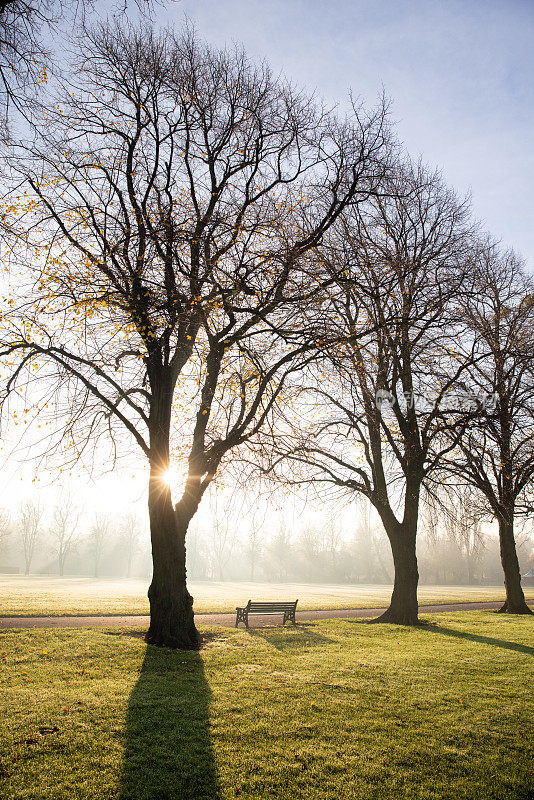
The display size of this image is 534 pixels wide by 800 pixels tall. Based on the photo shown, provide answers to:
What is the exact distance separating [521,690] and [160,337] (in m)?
9.74

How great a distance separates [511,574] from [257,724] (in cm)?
2082

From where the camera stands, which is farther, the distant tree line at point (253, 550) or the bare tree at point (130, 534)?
the bare tree at point (130, 534)

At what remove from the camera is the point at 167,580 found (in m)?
10.2

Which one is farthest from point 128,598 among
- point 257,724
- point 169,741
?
point 169,741

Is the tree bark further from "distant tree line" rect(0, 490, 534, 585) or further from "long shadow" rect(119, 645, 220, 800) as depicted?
"distant tree line" rect(0, 490, 534, 585)

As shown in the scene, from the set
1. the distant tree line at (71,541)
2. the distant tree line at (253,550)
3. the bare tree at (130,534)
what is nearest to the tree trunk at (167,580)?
the distant tree line at (253,550)

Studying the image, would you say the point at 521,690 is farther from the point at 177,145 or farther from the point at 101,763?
the point at 177,145

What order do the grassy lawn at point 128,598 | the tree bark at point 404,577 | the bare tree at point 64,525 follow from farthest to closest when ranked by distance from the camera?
the bare tree at point 64,525, the grassy lawn at point 128,598, the tree bark at point 404,577

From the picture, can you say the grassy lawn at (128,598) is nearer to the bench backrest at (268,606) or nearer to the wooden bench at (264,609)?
the wooden bench at (264,609)

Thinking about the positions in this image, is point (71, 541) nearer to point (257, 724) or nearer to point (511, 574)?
point (511, 574)

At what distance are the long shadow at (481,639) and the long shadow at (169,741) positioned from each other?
8684 mm

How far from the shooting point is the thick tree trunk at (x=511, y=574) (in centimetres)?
2147

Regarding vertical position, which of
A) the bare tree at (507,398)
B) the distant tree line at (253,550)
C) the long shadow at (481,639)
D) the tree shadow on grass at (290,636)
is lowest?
the distant tree line at (253,550)

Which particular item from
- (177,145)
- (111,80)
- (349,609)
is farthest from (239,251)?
(349,609)
